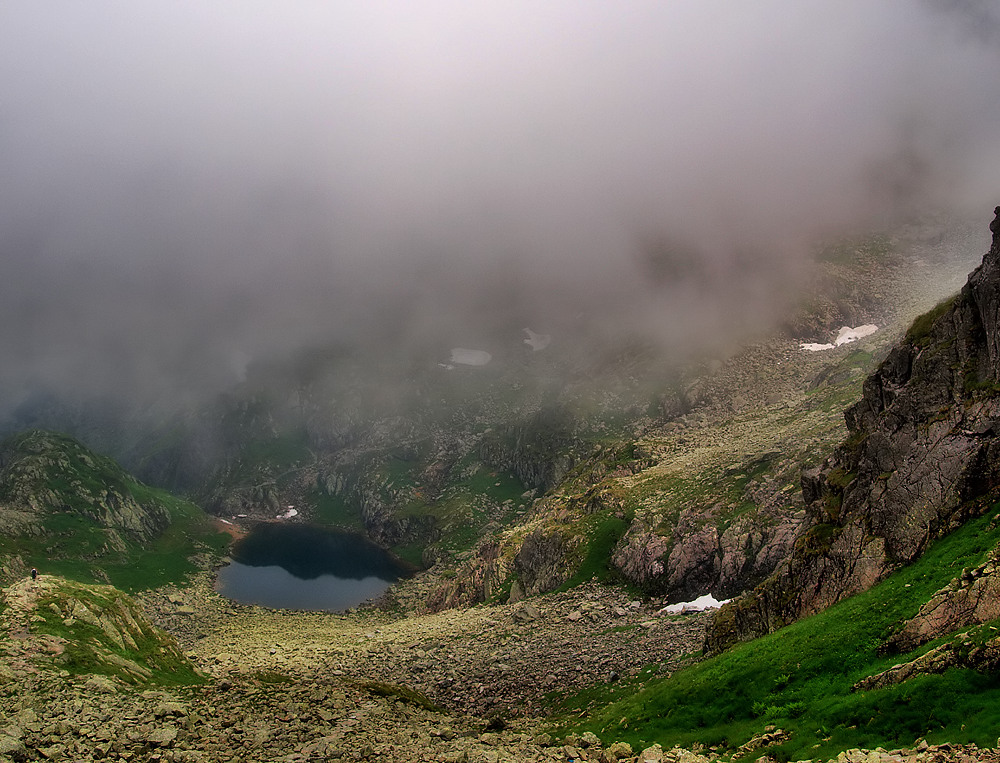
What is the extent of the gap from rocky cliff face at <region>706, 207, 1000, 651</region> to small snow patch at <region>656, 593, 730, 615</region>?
2204cm

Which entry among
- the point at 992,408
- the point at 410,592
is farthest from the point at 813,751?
the point at 410,592

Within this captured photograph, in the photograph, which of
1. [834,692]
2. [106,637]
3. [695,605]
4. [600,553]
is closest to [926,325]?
[834,692]

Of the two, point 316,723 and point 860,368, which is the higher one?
point 860,368

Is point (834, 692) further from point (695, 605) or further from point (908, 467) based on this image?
point (695, 605)

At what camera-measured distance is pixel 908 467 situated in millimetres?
38719

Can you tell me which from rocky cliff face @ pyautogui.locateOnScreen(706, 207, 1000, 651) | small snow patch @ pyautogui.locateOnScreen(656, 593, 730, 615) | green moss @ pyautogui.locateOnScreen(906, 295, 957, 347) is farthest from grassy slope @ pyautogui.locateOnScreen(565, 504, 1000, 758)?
small snow patch @ pyautogui.locateOnScreen(656, 593, 730, 615)

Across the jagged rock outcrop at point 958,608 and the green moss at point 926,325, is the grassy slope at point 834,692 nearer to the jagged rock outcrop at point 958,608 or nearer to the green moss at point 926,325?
the jagged rock outcrop at point 958,608

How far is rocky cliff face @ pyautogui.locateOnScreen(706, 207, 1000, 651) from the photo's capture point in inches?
1385

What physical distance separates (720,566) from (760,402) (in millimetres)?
133301

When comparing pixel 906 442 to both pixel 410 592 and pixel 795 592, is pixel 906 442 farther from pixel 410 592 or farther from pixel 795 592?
pixel 410 592

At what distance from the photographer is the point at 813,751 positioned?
74.8ft

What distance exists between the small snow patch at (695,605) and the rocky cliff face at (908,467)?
22.0 m

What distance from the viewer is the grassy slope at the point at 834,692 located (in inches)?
816

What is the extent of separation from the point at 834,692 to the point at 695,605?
153ft
